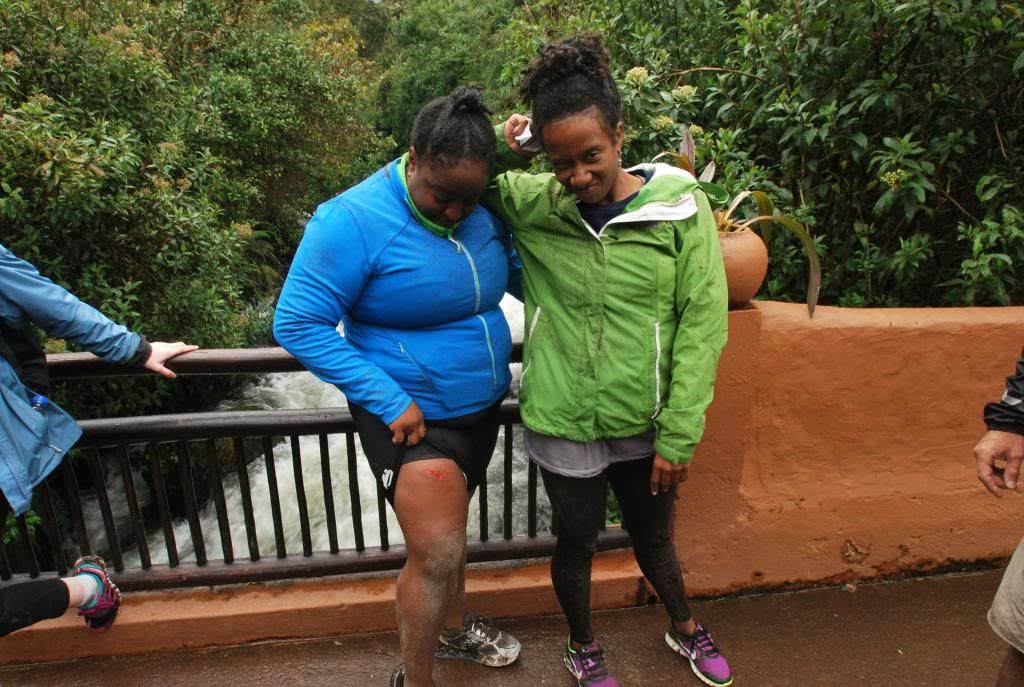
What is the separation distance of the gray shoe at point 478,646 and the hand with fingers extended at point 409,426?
37.2 inches

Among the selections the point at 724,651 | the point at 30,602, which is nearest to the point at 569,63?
the point at 724,651

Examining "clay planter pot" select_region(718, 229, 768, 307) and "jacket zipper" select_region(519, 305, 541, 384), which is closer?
"jacket zipper" select_region(519, 305, 541, 384)

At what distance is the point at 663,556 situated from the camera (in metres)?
2.35

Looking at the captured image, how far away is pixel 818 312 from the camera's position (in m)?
2.62

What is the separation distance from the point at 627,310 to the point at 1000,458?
37.6 inches

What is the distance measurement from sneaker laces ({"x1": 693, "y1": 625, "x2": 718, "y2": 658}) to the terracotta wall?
13.1 inches

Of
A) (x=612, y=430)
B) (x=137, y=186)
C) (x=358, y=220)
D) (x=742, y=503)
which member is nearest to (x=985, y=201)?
(x=742, y=503)

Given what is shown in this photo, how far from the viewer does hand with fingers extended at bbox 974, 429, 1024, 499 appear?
69.0 inches

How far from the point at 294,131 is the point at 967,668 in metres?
11.6

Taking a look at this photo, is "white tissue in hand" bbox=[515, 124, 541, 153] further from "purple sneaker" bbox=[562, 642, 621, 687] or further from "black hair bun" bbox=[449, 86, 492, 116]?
"purple sneaker" bbox=[562, 642, 621, 687]

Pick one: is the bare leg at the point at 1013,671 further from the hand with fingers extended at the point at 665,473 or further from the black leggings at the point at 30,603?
the black leggings at the point at 30,603

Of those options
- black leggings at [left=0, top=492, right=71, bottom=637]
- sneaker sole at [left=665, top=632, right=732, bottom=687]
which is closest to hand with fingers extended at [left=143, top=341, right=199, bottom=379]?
black leggings at [left=0, top=492, right=71, bottom=637]

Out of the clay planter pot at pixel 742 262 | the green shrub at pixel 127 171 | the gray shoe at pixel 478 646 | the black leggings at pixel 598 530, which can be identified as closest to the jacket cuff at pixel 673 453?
the black leggings at pixel 598 530

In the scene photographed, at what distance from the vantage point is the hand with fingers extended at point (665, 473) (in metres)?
1.99
